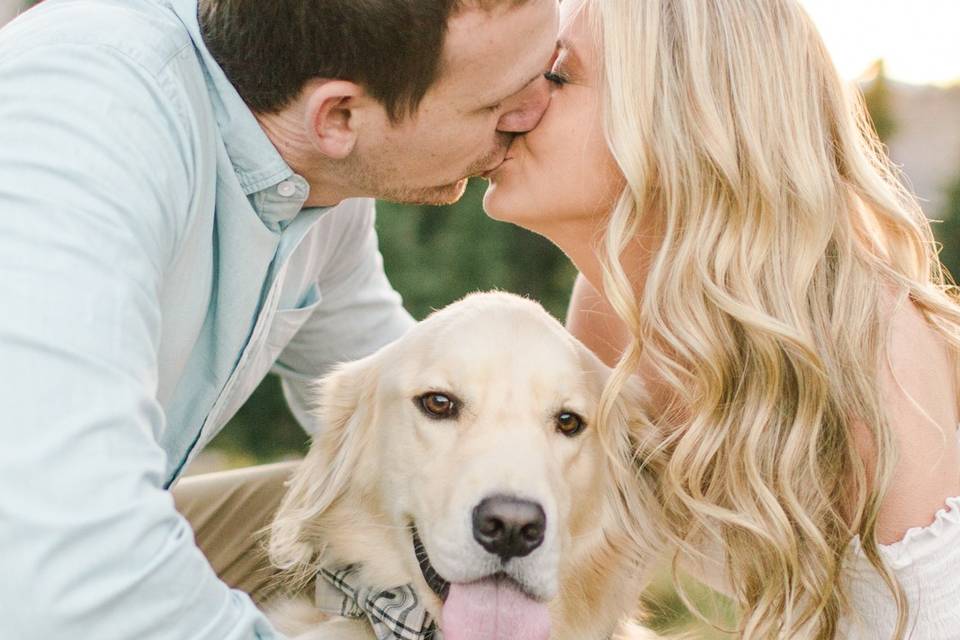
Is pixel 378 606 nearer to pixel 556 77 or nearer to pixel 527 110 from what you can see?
pixel 527 110

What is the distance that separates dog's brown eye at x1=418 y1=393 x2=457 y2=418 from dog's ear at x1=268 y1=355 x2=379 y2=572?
0.22 meters

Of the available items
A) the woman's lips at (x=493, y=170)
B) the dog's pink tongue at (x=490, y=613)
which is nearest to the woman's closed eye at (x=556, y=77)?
the woman's lips at (x=493, y=170)

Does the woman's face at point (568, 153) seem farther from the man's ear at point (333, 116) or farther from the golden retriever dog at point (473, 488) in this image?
the man's ear at point (333, 116)

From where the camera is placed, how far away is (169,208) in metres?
1.69

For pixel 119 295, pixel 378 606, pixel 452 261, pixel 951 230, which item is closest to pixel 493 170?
pixel 378 606

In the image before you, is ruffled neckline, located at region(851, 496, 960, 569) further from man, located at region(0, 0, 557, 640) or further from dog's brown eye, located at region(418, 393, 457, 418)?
man, located at region(0, 0, 557, 640)

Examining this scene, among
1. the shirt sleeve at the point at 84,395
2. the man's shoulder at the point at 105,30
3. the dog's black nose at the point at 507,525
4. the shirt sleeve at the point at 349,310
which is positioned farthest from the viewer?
the shirt sleeve at the point at 349,310

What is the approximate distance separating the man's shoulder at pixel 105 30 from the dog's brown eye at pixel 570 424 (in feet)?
3.43

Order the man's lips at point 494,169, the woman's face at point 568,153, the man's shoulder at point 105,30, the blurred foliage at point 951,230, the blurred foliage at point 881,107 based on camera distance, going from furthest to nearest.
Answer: the blurred foliage at point 881,107, the blurred foliage at point 951,230, the man's lips at point 494,169, the woman's face at point 568,153, the man's shoulder at point 105,30

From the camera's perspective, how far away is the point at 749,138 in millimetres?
2135

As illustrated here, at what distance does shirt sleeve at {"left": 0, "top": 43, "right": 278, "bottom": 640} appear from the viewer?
1.31 metres

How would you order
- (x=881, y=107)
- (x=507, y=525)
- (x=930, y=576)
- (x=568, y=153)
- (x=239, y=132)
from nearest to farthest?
(x=507, y=525) < (x=930, y=576) < (x=239, y=132) < (x=568, y=153) < (x=881, y=107)

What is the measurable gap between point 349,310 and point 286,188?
1047 millimetres

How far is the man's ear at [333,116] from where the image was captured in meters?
2.01
